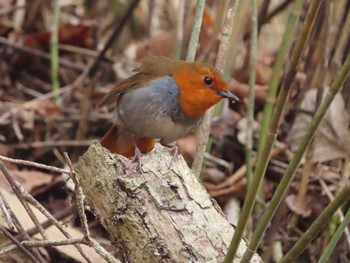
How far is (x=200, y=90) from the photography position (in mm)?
3186

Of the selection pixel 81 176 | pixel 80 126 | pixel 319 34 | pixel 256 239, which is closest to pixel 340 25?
pixel 319 34

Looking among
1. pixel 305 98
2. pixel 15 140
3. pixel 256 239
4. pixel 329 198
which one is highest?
pixel 256 239

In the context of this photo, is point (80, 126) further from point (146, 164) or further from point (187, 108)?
Result: point (146, 164)

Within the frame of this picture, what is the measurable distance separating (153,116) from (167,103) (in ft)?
0.27

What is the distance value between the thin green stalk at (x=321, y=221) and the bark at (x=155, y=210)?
0.33m

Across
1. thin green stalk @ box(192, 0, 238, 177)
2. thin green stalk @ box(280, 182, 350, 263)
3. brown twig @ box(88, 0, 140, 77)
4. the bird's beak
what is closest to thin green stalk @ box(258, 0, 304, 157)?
the bird's beak

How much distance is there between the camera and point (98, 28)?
5.43m

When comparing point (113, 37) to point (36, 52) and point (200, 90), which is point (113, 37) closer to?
point (36, 52)

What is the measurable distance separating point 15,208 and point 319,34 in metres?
1.76

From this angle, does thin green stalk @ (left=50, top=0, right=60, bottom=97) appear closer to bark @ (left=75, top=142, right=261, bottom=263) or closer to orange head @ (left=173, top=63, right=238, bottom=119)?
orange head @ (left=173, top=63, right=238, bottom=119)

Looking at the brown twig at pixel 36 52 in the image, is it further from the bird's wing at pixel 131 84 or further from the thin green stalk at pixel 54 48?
the bird's wing at pixel 131 84

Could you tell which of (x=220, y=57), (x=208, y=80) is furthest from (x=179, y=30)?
(x=220, y=57)

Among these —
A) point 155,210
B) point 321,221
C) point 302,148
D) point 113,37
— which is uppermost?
point 302,148

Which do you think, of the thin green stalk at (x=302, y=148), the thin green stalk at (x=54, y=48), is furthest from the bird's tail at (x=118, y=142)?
the thin green stalk at (x=302, y=148)
